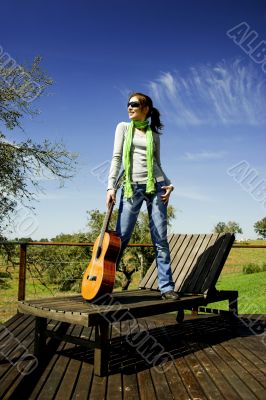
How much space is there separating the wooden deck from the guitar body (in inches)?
24.0

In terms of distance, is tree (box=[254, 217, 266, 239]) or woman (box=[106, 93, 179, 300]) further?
tree (box=[254, 217, 266, 239])

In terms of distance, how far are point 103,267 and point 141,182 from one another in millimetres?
930

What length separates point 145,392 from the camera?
240 cm

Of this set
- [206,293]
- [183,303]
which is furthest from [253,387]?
[206,293]

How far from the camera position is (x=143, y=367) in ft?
9.59

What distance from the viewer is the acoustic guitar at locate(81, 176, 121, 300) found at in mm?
2850

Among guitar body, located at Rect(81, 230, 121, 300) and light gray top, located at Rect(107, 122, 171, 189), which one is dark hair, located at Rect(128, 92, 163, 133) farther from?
guitar body, located at Rect(81, 230, 121, 300)

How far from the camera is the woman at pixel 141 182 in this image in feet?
11.0

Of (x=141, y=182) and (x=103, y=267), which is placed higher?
(x=141, y=182)

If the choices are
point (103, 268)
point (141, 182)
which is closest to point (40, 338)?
point (103, 268)

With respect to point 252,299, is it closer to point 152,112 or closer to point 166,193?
point 166,193

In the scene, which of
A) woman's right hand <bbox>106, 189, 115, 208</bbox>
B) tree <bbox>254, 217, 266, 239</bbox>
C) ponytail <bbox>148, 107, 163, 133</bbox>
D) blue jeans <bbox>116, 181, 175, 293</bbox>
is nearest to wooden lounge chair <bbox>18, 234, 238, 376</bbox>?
blue jeans <bbox>116, 181, 175, 293</bbox>

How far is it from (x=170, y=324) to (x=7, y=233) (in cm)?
901

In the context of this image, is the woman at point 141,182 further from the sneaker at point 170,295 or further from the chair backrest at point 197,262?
the chair backrest at point 197,262
